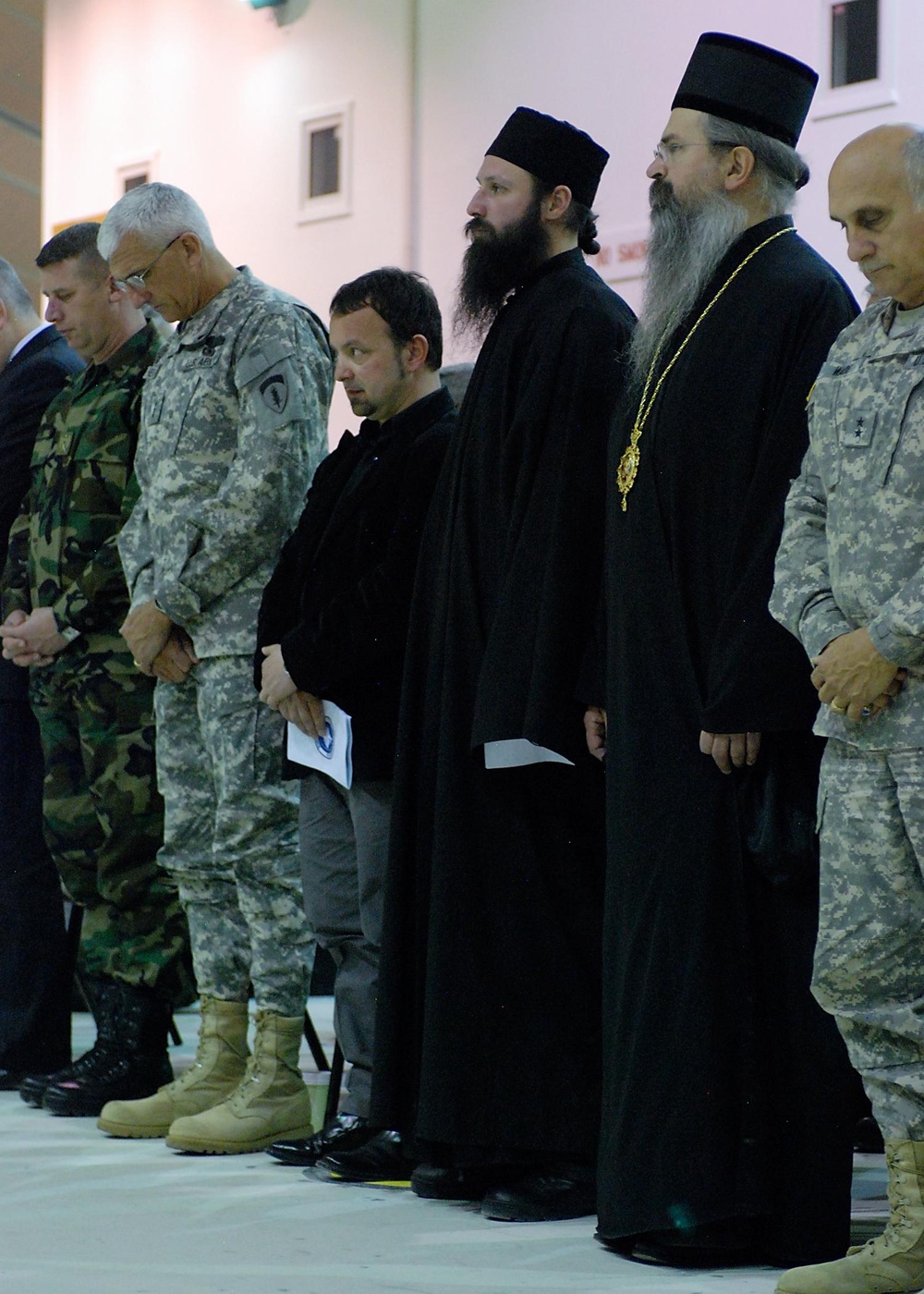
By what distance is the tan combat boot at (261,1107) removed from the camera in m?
3.43

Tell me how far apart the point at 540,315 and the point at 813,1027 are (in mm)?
1299

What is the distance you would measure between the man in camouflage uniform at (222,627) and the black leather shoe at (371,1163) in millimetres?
338

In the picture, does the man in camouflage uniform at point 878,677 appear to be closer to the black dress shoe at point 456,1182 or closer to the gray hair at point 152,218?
the black dress shoe at point 456,1182

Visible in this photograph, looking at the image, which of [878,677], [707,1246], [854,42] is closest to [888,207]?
[878,677]

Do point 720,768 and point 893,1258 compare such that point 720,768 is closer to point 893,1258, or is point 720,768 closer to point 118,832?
point 893,1258

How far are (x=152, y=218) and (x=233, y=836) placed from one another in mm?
1299

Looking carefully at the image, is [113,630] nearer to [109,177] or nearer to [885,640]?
[885,640]

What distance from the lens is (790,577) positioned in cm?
238

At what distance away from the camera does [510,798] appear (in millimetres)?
2949

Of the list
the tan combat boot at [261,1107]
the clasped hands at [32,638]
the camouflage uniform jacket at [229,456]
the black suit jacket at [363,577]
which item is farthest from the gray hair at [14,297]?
the tan combat boot at [261,1107]

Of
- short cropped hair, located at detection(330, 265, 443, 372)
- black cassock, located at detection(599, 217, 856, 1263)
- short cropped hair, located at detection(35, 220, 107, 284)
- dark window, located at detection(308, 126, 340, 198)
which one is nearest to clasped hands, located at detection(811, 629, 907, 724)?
black cassock, located at detection(599, 217, 856, 1263)

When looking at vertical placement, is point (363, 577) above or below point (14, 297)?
below

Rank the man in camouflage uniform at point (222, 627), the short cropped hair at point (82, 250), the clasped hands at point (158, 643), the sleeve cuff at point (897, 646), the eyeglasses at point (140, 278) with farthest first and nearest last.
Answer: the short cropped hair at point (82, 250) < the eyeglasses at point (140, 278) < the clasped hands at point (158, 643) < the man in camouflage uniform at point (222, 627) < the sleeve cuff at point (897, 646)

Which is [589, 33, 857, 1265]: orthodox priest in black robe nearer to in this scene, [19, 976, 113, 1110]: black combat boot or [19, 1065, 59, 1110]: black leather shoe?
[19, 976, 113, 1110]: black combat boot
